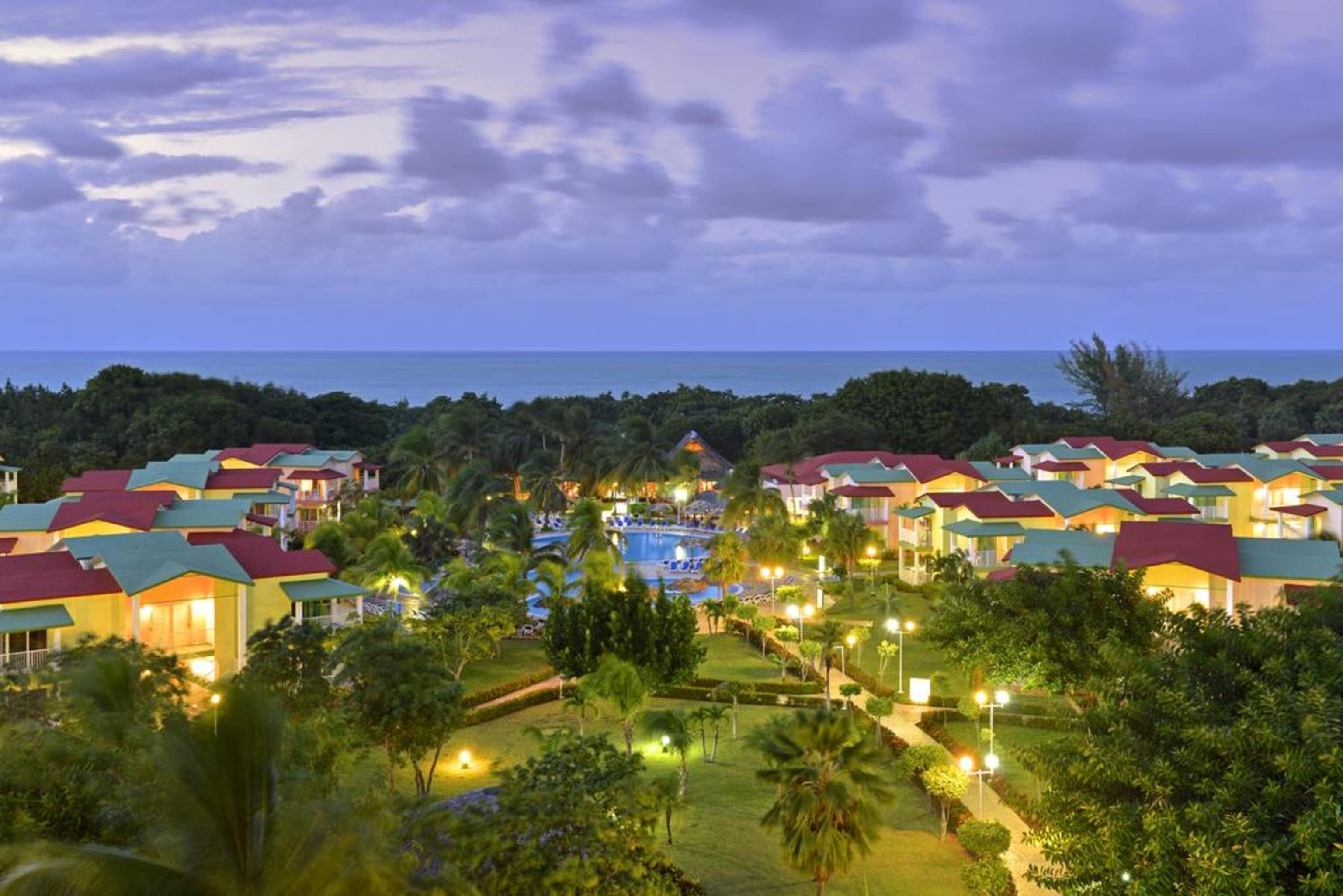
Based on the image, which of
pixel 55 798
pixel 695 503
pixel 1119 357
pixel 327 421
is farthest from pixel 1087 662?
pixel 1119 357

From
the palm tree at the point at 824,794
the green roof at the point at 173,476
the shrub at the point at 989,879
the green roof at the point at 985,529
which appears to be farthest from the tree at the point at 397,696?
the green roof at the point at 173,476

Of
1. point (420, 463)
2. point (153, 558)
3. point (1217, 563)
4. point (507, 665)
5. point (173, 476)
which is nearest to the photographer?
point (153, 558)

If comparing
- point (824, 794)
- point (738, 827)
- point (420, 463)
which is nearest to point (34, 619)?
point (738, 827)

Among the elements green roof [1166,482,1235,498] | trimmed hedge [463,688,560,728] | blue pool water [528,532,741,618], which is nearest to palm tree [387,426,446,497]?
blue pool water [528,532,741,618]

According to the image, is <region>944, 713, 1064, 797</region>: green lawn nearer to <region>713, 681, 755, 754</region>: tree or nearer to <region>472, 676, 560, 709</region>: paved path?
<region>713, 681, 755, 754</region>: tree

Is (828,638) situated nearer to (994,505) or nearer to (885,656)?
(885,656)

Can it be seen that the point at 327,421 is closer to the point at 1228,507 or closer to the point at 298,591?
the point at 298,591
